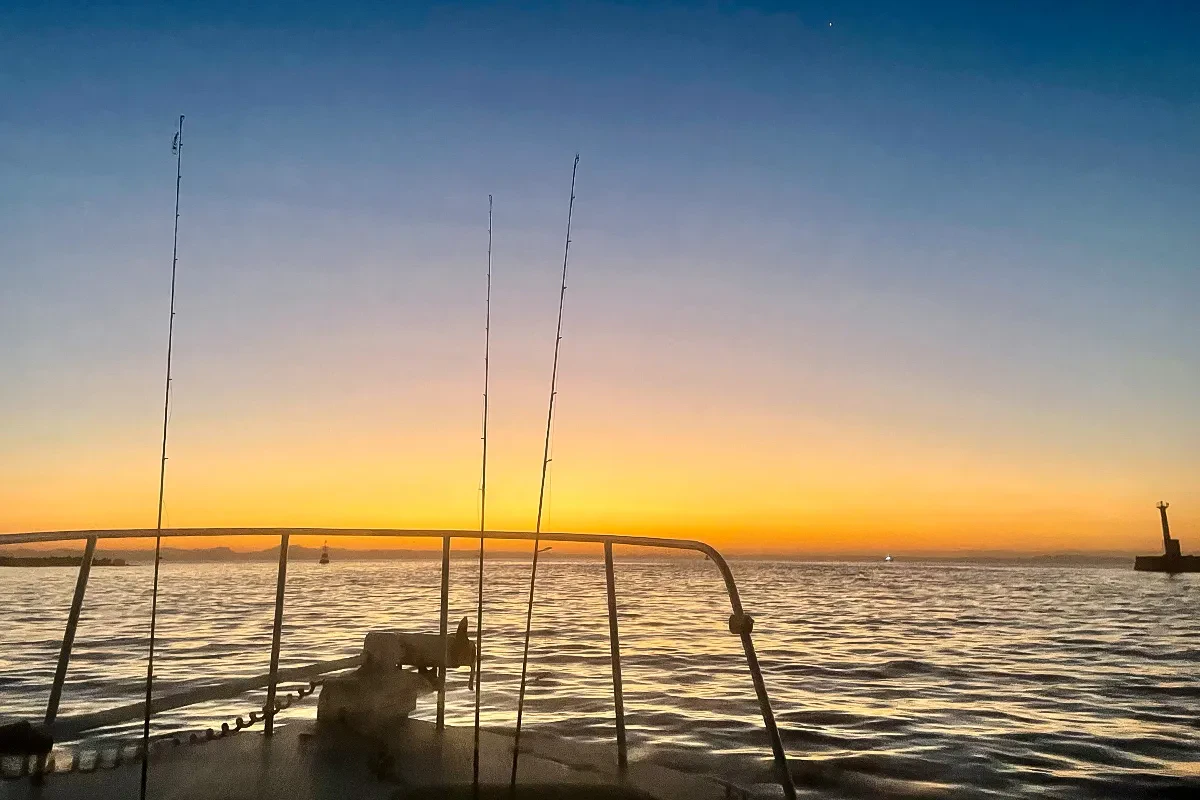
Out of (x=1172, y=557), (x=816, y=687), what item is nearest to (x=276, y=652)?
(x=816, y=687)

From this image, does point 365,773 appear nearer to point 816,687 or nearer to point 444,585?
point 444,585

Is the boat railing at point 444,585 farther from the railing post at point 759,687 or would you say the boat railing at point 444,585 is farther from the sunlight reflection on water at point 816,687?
the sunlight reflection on water at point 816,687

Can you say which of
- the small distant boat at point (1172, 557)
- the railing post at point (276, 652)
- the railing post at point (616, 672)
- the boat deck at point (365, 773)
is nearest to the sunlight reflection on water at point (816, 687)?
the railing post at point (276, 652)

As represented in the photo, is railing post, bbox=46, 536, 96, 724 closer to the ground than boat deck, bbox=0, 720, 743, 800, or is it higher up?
higher up

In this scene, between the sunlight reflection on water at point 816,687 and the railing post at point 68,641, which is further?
the sunlight reflection on water at point 816,687

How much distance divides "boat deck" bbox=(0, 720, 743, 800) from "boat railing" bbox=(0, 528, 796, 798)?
22 centimetres

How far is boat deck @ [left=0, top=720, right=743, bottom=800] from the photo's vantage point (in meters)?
3.58

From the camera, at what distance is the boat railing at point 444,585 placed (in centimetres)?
374

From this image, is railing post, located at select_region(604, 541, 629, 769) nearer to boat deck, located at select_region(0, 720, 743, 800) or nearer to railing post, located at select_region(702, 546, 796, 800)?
boat deck, located at select_region(0, 720, 743, 800)

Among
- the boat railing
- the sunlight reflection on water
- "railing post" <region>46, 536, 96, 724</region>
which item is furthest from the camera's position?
the sunlight reflection on water

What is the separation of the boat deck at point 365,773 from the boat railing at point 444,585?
8.8 inches

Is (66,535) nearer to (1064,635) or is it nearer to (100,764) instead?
(100,764)

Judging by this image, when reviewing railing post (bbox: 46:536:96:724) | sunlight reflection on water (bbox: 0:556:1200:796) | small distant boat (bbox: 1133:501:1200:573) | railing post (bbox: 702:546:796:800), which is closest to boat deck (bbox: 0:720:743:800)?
railing post (bbox: 46:536:96:724)

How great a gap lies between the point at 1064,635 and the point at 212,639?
19.2 meters
